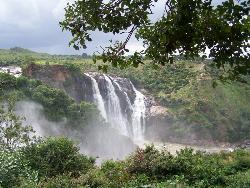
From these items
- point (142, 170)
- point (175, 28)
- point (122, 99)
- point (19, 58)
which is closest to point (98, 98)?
point (122, 99)

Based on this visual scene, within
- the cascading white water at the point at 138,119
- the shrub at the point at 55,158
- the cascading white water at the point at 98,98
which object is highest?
the shrub at the point at 55,158

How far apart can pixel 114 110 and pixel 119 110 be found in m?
0.76

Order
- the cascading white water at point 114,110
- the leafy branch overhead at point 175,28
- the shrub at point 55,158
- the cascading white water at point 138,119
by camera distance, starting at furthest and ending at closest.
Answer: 1. the cascading white water at point 138,119
2. the cascading white water at point 114,110
3. the shrub at point 55,158
4. the leafy branch overhead at point 175,28

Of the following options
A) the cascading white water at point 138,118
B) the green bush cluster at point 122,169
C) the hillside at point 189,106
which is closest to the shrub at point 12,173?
the green bush cluster at point 122,169

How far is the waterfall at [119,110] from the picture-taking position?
5806 centimetres

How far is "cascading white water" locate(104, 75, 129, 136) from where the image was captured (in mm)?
58812

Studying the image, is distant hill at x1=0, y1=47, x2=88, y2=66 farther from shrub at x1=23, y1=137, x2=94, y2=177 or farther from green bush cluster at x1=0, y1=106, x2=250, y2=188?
green bush cluster at x1=0, y1=106, x2=250, y2=188

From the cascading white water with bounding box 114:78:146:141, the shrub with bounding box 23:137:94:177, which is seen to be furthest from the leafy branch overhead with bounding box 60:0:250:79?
the cascading white water with bounding box 114:78:146:141

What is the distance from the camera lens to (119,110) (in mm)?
59844

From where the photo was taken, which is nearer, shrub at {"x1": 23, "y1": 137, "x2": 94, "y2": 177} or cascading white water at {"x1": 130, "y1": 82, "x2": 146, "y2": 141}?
shrub at {"x1": 23, "y1": 137, "x2": 94, "y2": 177}

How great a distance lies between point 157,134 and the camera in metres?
63.9

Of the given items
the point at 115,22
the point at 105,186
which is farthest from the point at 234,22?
the point at 105,186

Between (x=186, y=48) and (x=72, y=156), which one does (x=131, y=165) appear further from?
(x=186, y=48)

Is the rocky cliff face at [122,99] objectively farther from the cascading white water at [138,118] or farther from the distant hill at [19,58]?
the distant hill at [19,58]
